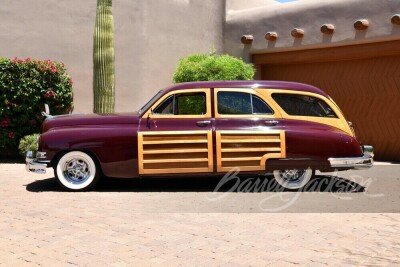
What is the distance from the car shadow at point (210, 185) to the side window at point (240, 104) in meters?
1.29

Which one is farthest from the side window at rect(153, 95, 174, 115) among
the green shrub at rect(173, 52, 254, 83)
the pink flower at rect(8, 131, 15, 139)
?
the pink flower at rect(8, 131, 15, 139)

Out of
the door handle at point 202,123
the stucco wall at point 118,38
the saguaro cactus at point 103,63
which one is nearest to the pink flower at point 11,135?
the stucco wall at point 118,38

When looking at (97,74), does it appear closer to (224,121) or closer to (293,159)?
(224,121)

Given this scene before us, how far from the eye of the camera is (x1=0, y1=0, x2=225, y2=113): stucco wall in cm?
1162

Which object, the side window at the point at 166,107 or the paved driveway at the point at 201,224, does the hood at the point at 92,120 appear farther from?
the paved driveway at the point at 201,224

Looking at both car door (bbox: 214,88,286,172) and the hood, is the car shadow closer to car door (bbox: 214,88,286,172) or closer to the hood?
car door (bbox: 214,88,286,172)

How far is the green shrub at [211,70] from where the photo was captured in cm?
1187

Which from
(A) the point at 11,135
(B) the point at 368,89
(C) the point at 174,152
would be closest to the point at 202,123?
(C) the point at 174,152

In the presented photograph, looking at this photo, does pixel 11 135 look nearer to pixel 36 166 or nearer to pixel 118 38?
pixel 118 38

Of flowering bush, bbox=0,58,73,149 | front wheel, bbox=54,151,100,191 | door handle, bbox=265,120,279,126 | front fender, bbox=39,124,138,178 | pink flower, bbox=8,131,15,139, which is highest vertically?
flowering bush, bbox=0,58,73,149

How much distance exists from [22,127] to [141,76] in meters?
3.29

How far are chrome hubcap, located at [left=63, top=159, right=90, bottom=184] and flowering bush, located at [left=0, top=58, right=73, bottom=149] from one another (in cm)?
410

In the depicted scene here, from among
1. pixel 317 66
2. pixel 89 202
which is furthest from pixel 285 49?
pixel 89 202

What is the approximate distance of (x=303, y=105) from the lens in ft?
25.2
